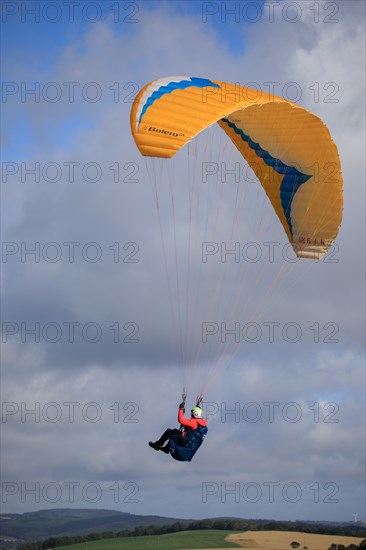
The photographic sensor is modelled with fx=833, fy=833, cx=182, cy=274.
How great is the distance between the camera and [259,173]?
2544 cm

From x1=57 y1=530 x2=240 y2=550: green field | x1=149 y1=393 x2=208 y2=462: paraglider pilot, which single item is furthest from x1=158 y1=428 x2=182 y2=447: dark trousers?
x1=57 y1=530 x2=240 y2=550: green field

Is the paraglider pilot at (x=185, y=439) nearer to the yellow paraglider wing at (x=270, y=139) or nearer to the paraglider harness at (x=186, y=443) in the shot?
the paraglider harness at (x=186, y=443)

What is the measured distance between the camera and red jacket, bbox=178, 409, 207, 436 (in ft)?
67.2

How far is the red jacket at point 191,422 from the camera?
20.5 m

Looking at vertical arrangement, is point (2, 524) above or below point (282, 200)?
below

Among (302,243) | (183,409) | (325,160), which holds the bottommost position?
(183,409)

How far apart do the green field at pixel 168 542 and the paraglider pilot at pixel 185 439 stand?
55139 millimetres

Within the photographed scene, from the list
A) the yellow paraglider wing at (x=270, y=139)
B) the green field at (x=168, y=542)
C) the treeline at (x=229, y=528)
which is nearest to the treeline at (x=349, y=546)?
the treeline at (x=229, y=528)

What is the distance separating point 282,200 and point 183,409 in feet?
27.4

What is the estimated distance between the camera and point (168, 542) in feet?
262

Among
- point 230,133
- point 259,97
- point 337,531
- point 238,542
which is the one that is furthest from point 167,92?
point 337,531

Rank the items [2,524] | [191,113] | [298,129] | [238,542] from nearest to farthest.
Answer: [191,113]
[298,129]
[238,542]
[2,524]

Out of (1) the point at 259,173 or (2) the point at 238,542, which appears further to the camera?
(2) the point at 238,542

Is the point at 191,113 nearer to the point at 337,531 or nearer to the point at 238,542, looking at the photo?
the point at 238,542
